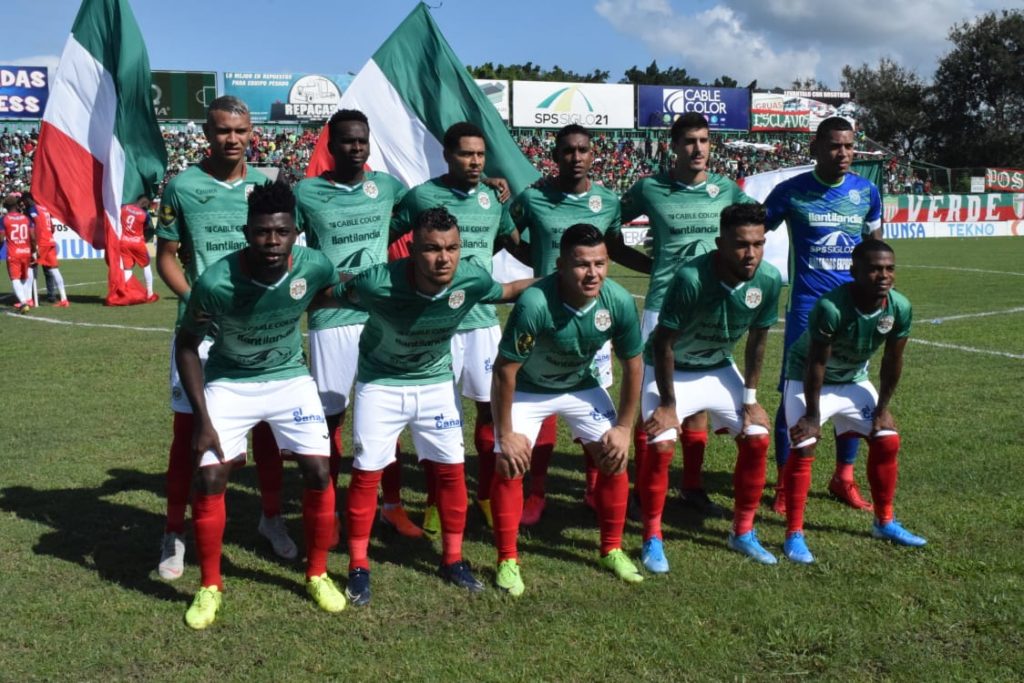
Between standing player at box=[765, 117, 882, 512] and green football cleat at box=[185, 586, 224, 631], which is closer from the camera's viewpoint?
green football cleat at box=[185, 586, 224, 631]

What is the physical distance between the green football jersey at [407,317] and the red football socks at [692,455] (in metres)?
1.80

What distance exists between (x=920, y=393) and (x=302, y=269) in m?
6.90

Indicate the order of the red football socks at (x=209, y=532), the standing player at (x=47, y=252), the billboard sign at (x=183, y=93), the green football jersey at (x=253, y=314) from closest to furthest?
the green football jersey at (x=253, y=314), the red football socks at (x=209, y=532), the standing player at (x=47, y=252), the billboard sign at (x=183, y=93)

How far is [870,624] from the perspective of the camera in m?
4.39

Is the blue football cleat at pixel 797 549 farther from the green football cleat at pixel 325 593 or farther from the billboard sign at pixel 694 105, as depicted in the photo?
the billboard sign at pixel 694 105

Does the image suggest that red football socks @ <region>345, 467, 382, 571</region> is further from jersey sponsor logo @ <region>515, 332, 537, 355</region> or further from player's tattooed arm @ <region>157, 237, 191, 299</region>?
player's tattooed arm @ <region>157, 237, 191, 299</region>

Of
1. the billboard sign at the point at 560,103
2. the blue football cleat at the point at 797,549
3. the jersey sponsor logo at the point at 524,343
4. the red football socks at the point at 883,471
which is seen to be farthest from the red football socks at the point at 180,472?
the billboard sign at the point at 560,103

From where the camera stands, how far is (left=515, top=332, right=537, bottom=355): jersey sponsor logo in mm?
4766

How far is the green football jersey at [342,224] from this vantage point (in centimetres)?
553

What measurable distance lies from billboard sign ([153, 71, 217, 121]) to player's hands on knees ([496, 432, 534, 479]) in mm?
51476

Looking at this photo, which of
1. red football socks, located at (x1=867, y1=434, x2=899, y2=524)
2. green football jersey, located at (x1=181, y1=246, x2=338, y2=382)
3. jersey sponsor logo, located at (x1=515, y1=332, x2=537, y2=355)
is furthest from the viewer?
red football socks, located at (x1=867, y1=434, x2=899, y2=524)

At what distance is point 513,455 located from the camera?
15.9 ft

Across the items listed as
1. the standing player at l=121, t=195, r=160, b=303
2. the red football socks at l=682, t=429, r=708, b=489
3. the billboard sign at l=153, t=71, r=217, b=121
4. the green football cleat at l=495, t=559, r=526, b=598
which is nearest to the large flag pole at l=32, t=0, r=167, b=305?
the green football cleat at l=495, t=559, r=526, b=598

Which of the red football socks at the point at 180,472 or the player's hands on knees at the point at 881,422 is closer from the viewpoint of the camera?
the red football socks at the point at 180,472
